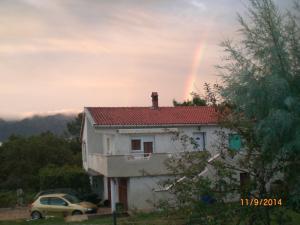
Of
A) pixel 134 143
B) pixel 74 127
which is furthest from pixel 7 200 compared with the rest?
pixel 74 127

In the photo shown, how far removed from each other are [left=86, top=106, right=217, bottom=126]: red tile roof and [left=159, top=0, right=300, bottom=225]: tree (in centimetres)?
2322

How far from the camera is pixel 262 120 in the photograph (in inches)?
382

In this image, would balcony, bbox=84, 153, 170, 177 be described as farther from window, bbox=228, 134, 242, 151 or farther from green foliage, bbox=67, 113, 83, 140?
green foliage, bbox=67, 113, 83, 140

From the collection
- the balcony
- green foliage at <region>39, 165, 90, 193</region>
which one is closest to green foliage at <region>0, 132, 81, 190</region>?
green foliage at <region>39, 165, 90, 193</region>

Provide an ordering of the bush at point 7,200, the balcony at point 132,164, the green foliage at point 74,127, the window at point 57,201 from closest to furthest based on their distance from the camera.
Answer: the window at point 57,201 → the balcony at point 132,164 → the bush at point 7,200 → the green foliage at point 74,127

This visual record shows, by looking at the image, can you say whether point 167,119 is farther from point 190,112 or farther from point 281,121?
point 281,121

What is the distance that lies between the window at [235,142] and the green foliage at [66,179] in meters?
27.4

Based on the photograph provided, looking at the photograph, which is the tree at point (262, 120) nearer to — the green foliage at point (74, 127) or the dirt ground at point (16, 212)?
the dirt ground at point (16, 212)

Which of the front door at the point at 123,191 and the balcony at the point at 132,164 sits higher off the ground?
the balcony at the point at 132,164

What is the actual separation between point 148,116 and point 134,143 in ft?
8.11

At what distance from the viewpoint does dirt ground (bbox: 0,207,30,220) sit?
31480 millimetres

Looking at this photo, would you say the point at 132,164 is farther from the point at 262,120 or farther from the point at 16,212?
the point at 262,120

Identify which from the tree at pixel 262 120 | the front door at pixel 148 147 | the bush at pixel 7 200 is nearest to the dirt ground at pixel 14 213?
the bush at pixel 7 200

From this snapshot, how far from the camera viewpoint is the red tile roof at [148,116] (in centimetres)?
3450
